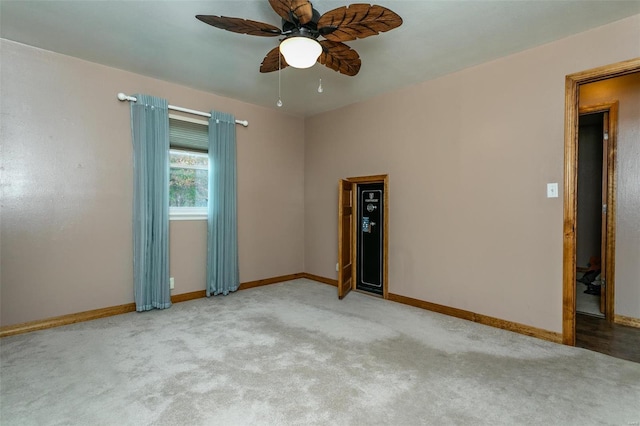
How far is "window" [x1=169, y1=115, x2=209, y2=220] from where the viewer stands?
4027 millimetres

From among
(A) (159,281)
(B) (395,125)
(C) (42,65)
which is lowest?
(A) (159,281)

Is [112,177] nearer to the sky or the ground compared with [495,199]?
nearer to the sky

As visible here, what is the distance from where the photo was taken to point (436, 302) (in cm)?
371

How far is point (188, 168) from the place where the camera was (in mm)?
4180

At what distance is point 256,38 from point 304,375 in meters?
2.82

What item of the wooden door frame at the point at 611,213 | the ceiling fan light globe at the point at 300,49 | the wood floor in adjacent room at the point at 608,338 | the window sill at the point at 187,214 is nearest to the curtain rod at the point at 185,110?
the window sill at the point at 187,214

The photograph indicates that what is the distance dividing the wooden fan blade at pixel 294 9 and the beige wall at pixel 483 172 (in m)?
2.27

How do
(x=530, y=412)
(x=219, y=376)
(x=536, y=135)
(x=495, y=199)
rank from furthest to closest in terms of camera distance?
(x=495, y=199), (x=536, y=135), (x=219, y=376), (x=530, y=412)

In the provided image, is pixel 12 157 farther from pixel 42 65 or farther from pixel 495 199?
pixel 495 199

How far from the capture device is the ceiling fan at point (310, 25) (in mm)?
1858

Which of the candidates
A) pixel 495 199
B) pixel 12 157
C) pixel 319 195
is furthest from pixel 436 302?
pixel 12 157

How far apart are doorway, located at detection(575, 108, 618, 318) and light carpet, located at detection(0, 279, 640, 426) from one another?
1.42m

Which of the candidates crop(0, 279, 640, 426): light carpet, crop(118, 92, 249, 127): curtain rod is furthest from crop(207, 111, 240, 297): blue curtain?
crop(0, 279, 640, 426): light carpet

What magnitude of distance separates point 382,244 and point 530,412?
2.66 metres
